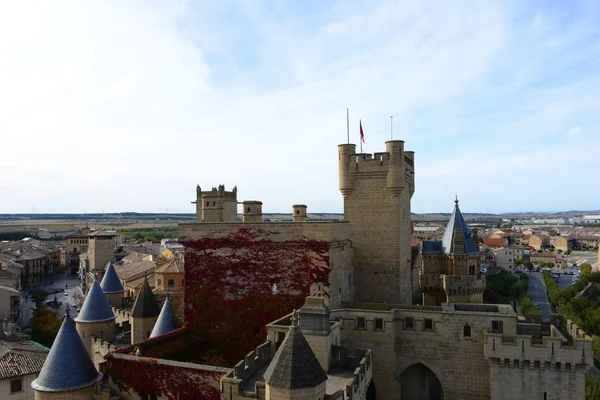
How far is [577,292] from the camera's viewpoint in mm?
81000

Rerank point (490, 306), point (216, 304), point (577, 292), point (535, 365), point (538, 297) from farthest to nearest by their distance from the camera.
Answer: point (538, 297) → point (577, 292) → point (216, 304) → point (490, 306) → point (535, 365)

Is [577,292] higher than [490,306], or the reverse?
[490,306]

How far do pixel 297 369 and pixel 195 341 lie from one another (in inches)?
575

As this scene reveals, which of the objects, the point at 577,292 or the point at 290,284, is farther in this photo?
the point at 577,292

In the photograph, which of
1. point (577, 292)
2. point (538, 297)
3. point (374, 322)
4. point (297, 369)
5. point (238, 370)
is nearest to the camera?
point (297, 369)

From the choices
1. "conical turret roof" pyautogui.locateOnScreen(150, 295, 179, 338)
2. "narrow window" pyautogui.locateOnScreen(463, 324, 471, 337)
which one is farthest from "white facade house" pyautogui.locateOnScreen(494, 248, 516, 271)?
"conical turret roof" pyautogui.locateOnScreen(150, 295, 179, 338)

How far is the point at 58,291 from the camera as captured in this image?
Answer: 9025cm

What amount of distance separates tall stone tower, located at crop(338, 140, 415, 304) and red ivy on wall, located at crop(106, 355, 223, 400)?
40.6 feet

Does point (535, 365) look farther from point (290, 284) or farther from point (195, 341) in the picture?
point (195, 341)

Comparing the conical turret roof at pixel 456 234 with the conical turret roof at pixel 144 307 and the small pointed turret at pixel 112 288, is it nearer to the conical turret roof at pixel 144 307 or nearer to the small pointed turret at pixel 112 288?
the conical turret roof at pixel 144 307

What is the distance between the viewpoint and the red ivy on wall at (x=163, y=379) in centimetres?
2125

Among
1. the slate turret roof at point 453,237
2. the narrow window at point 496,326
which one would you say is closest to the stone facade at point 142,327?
the slate turret roof at point 453,237

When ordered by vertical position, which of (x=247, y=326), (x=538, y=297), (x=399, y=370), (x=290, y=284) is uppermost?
(x=290, y=284)

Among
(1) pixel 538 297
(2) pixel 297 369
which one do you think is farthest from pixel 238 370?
(1) pixel 538 297
